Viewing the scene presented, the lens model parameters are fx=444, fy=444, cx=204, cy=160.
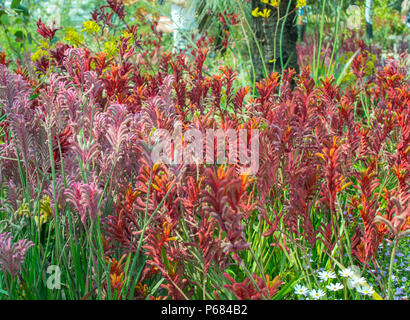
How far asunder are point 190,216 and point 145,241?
0.16m

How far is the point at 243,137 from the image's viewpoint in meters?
1.40

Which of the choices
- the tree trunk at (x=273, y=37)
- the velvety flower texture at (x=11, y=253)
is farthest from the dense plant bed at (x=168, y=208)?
the tree trunk at (x=273, y=37)

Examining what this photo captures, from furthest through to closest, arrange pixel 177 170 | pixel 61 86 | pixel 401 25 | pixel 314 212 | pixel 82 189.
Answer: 1. pixel 401 25
2. pixel 314 212
3. pixel 61 86
4. pixel 177 170
5. pixel 82 189

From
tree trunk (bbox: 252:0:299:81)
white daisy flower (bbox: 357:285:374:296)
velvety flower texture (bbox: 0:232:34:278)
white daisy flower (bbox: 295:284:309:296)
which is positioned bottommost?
white daisy flower (bbox: 295:284:309:296)

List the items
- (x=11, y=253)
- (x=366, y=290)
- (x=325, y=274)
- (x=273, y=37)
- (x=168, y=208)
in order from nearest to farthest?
1. (x=11, y=253)
2. (x=168, y=208)
3. (x=366, y=290)
4. (x=325, y=274)
5. (x=273, y=37)

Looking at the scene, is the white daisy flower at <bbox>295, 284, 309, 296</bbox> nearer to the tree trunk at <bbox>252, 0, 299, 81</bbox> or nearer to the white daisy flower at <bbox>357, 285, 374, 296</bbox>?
the white daisy flower at <bbox>357, 285, 374, 296</bbox>

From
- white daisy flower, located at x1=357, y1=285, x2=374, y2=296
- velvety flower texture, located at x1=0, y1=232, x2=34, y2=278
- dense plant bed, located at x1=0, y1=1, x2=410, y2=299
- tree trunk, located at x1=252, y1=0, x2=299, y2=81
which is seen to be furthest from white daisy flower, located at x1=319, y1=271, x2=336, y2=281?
tree trunk, located at x1=252, y1=0, x2=299, y2=81

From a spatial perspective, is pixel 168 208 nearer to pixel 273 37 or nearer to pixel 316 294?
pixel 316 294

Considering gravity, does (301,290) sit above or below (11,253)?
below

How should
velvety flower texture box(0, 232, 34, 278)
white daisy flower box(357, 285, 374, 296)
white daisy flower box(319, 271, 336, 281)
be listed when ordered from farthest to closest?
1. white daisy flower box(319, 271, 336, 281)
2. white daisy flower box(357, 285, 374, 296)
3. velvety flower texture box(0, 232, 34, 278)

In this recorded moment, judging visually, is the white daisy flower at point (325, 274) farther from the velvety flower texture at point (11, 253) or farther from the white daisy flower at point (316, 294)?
the velvety flower texture at point (11, 253)

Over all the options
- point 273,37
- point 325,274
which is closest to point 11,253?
point 325,274
